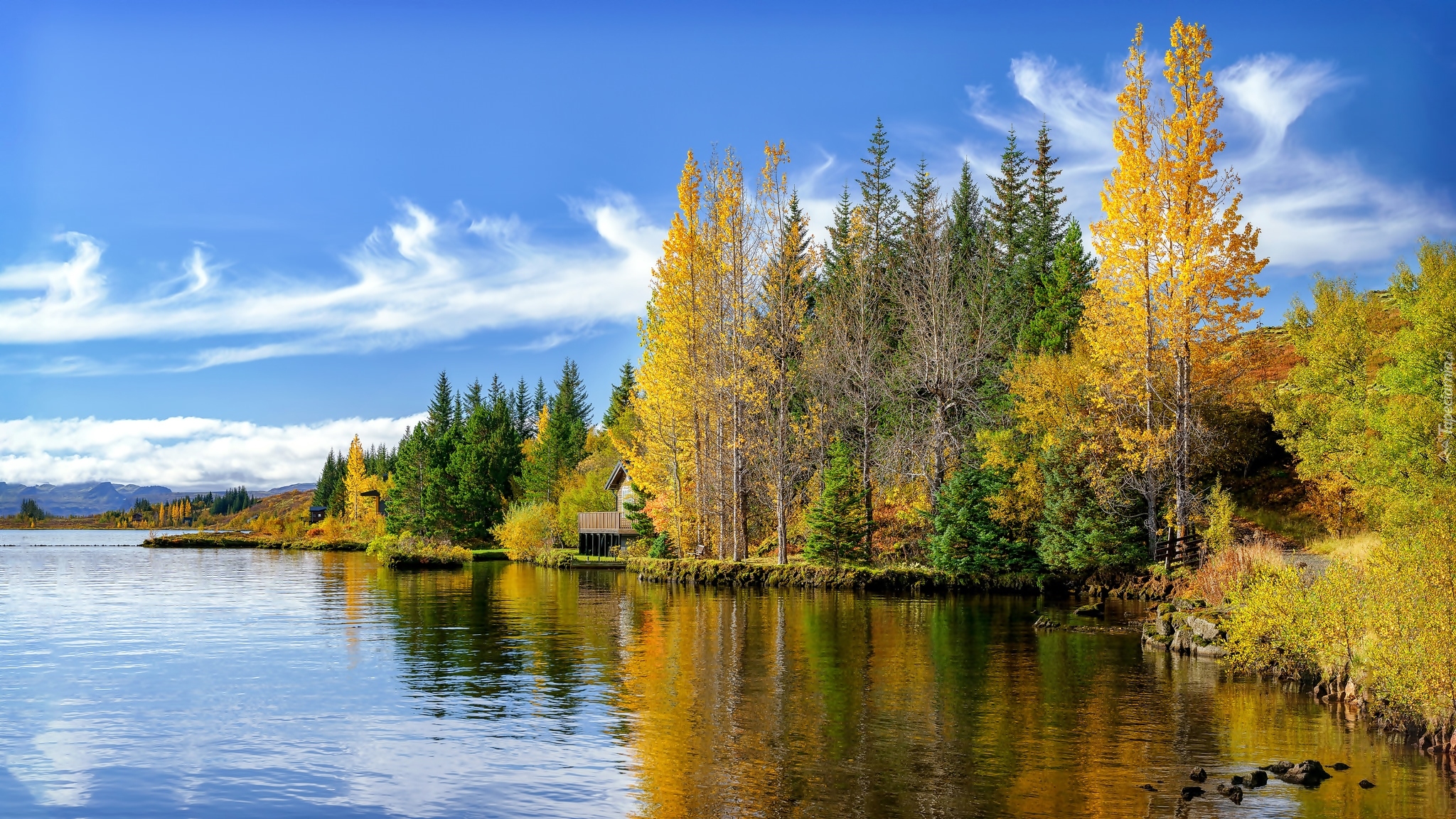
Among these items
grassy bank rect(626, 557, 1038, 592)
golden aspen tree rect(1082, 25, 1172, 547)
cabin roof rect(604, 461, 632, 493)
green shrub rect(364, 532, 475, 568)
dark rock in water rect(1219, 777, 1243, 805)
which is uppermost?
golden aspen tree rect(1082, 25, 1172, 547)

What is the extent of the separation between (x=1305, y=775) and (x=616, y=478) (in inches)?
2439

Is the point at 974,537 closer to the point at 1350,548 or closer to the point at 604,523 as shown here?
the point at 1350,548

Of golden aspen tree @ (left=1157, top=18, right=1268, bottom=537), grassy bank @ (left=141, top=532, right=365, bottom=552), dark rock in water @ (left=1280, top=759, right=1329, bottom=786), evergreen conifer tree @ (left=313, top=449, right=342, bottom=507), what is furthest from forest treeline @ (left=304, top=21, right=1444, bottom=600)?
evergreen conifer tree @ (left=313, top=449, right=342, bottom=507)

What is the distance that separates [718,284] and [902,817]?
39.7 meters

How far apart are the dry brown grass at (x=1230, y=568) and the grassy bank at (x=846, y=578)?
1311cm

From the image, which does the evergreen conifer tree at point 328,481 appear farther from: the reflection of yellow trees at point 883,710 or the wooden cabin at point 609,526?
the reflection of yellow trees at point 883,710

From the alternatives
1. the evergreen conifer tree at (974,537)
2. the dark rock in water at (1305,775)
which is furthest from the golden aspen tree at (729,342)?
the dark rock in water at (1305,775)

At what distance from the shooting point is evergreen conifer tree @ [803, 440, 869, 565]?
44844 mm

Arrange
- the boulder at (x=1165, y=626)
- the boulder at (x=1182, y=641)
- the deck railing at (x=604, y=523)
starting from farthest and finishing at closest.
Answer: the deck railing at (x=604, y=523)
the boulder at (x=1165, y=626)
the boulder at (x=1182, y=641)

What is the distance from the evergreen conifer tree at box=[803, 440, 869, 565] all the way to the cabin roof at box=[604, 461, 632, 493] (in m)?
28.1

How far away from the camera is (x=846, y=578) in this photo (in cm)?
4388

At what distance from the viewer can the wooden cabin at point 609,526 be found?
6669cm

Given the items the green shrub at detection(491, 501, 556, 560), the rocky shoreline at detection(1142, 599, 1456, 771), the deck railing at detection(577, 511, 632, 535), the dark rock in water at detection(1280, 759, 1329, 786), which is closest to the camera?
the dark rock in water at detection(1280, 759, 1329, 786)

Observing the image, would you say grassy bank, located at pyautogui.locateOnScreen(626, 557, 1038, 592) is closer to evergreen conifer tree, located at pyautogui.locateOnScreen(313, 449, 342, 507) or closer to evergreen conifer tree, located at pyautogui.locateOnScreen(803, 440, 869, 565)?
evergreen conifer tree, located at pyautogui.locateOnScreen(803, 440, 869, 565)
